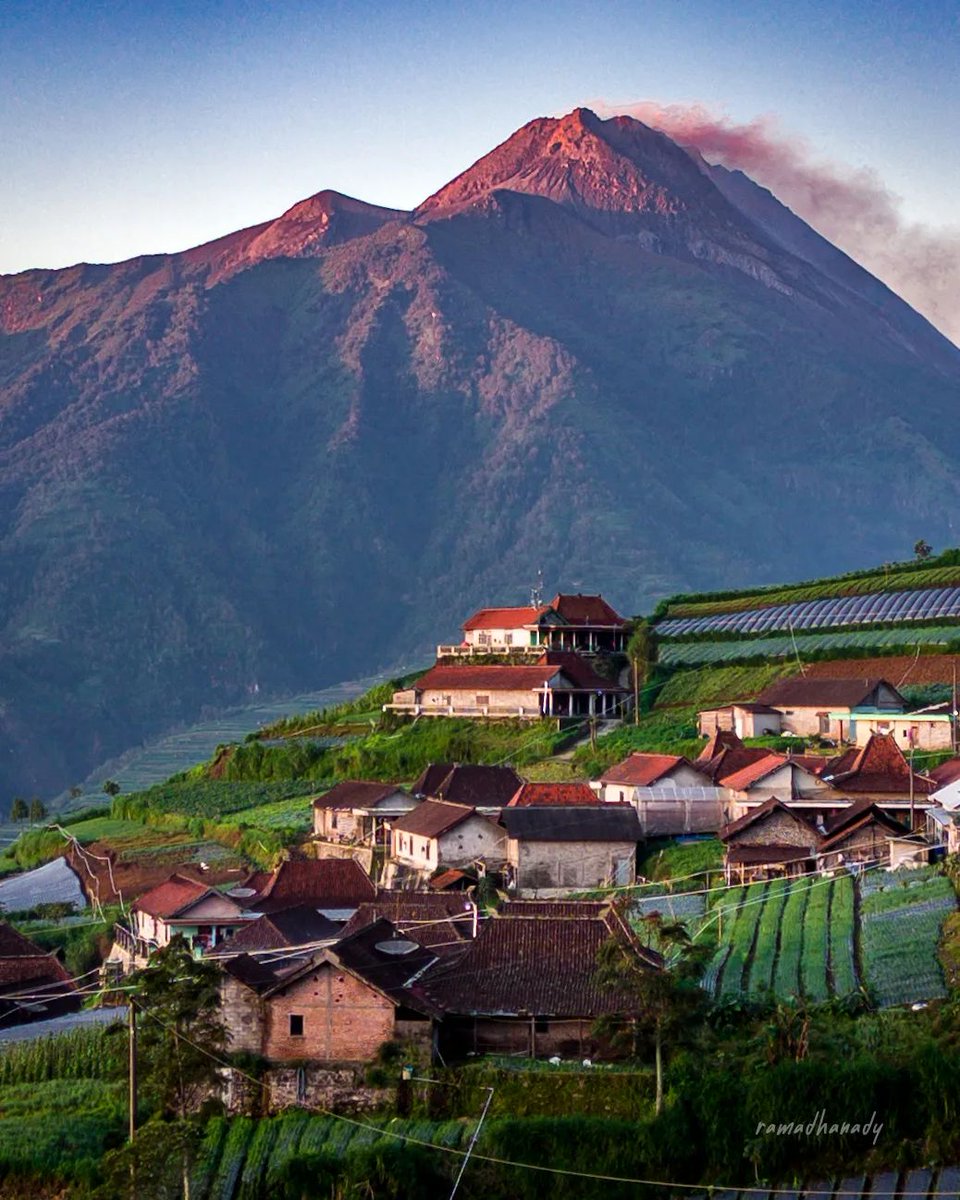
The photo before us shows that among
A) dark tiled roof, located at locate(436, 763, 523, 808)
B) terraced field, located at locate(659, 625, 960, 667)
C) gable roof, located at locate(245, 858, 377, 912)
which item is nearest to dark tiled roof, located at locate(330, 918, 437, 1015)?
gable roof, located at locate(245, 858, 377, 912)

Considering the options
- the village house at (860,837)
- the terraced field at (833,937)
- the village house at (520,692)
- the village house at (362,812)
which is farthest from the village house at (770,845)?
the village house at (520,692)

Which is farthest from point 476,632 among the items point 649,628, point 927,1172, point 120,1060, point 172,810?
point 927,1172

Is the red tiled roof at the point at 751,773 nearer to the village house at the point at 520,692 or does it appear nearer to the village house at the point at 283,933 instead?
the village house at the point at 283,933

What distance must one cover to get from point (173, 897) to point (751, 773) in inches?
567

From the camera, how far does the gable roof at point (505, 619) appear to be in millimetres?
82000

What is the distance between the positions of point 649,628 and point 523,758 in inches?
649

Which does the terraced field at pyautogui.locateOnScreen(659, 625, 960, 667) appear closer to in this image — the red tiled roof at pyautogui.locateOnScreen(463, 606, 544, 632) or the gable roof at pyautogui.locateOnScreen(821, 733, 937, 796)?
the red tiled roof at pyautogui.locateOnScreen(463, 606, 544, 632)

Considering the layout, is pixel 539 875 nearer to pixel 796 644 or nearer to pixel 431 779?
pixel 431 779

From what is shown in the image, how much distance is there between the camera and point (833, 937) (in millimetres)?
36250

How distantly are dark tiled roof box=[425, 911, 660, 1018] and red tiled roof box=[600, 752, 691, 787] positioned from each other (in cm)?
1828

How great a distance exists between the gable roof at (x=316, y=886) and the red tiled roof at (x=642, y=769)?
8.29m

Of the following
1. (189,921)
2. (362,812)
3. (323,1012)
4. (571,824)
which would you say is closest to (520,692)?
(362,812)

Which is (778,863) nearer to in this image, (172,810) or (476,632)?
(172,810)

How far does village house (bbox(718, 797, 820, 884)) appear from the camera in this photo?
147ft
